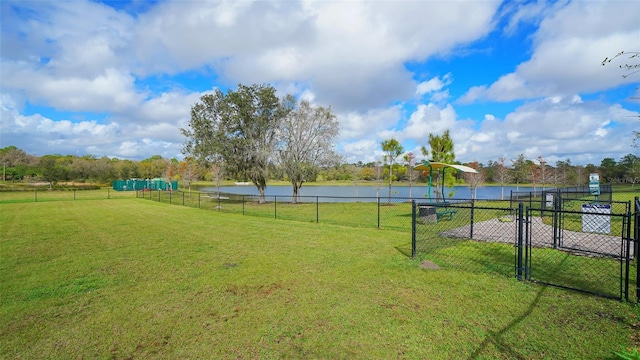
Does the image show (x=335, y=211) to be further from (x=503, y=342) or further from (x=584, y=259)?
(x=503, y=342)

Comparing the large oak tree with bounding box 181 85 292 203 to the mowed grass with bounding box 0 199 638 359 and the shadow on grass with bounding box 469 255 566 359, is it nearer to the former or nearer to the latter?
the mowed grass with bounding box 0 199 638 359

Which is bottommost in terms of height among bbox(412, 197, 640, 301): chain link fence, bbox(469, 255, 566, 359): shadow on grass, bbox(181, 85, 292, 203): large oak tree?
bbox(469, 255, 566, 359): shadow on grass

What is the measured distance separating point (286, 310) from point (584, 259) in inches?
241

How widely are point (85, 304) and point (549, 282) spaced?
22.9 ft

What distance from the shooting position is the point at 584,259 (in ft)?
20.1

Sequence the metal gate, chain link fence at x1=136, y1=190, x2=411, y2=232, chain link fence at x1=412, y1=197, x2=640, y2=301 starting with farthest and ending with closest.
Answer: chain link fence at x1=136, y1=190, x2=411, y2=232
chain link fence at x1=412, y1=197, x2=640, y2=301
the metal gate

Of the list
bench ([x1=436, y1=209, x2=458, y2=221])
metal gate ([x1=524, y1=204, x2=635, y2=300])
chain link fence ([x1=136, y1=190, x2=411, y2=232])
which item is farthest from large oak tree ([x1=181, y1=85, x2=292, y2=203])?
metal gate ([x1=524, y1=204, x2=635, y2=300])

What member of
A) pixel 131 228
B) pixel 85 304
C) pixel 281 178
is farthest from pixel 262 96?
pixel 85 304

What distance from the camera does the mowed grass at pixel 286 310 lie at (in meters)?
3.11

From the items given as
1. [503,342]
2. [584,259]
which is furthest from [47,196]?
[584,259]

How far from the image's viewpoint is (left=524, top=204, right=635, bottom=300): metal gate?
171 inches

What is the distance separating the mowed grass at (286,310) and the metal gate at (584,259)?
511mm

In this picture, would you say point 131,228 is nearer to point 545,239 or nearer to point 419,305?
point 419,305

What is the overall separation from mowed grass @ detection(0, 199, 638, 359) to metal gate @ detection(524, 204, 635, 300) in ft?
1.68
